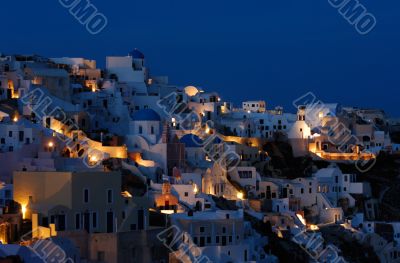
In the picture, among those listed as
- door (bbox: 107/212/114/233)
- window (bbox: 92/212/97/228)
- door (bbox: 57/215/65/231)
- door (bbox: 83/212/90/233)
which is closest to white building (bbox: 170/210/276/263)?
door (bbox: 107/212/114/233)

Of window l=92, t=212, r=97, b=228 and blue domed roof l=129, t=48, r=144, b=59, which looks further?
blue domed roof l=129, t=48, r=144, b=59

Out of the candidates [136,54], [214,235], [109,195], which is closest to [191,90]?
[136,54]

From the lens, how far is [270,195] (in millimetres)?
65938

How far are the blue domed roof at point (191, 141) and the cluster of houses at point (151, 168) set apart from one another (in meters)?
0.08

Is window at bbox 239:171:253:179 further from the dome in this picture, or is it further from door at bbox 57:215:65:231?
door at bbox 57:215:65:231

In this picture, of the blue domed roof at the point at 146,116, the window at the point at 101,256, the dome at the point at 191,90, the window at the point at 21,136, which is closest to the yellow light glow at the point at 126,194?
the window at the point at 101,256

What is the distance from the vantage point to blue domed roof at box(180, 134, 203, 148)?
65562mm

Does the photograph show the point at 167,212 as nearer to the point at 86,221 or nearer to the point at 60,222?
the point at 86,221

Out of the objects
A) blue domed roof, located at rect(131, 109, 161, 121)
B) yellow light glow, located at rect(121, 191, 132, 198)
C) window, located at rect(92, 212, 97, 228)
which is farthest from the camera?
blue domed roof, located at rect(131, 109, 161, 121)

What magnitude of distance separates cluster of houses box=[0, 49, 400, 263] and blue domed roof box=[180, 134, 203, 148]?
8 centimetres

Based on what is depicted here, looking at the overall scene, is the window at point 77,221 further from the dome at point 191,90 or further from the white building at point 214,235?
the dome at point 191,90

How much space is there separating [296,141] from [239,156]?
26.9 feet

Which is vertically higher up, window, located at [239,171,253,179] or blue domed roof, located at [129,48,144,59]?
blue domed roof, located at [129,48,144,59]

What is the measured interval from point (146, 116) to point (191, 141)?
3.01 meters
